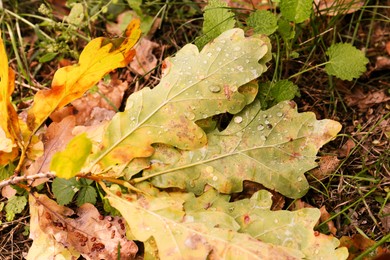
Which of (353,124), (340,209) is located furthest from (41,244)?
(353,124)

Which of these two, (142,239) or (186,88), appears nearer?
(142,239)

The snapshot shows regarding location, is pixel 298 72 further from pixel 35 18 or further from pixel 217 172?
pixel 35 18

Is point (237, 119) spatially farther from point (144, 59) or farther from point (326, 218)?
point (144, 59)

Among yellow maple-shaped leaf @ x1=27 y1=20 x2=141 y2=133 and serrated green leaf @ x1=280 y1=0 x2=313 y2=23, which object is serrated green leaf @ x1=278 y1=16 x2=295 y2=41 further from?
yellow maple-shaped leaf @ x1=27 y1=20 x2=141 y2=133

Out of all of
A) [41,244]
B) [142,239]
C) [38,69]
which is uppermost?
[38,69]

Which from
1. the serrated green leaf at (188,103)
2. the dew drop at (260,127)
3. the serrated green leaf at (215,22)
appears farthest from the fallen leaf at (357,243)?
the serrated green leaf at (215,22)
